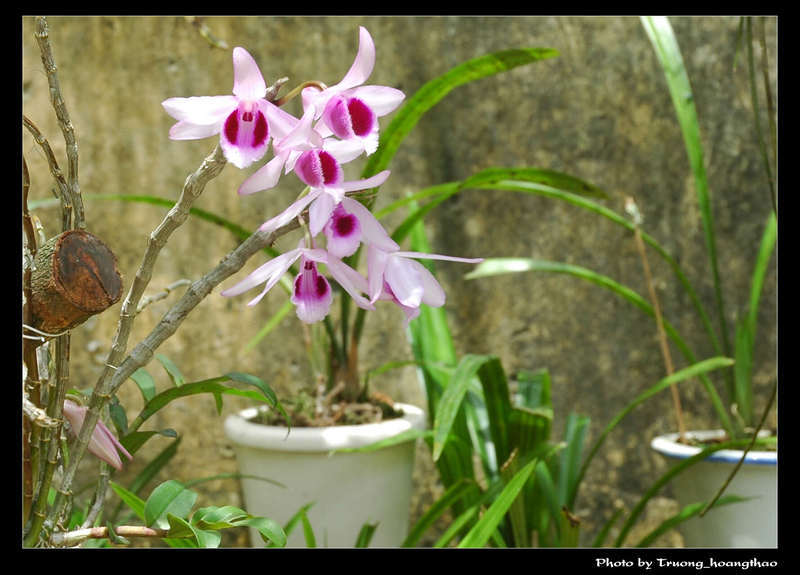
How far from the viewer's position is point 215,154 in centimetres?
34

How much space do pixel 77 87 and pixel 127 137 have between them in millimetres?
111

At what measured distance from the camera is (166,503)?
0.40 metres

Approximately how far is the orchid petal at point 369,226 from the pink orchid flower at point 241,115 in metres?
0.05

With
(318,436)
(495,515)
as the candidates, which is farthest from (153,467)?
(495,515)

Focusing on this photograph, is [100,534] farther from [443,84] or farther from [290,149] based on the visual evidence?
[443,84]

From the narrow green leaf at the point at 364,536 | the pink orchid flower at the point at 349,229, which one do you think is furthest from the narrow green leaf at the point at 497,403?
the pink orchid flower at the point at 349,229

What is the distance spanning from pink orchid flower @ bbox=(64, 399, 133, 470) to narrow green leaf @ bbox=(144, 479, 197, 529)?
0.09ft

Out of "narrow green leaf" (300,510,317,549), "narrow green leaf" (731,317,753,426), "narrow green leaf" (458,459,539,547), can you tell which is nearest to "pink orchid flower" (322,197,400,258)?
"narrow green leaf" (458,459,539,547)

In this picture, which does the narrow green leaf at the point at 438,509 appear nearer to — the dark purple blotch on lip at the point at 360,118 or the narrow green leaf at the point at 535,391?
the narrow green leaf at the point at 535,391

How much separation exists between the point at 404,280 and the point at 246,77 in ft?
0.39

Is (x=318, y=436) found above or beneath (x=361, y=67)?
beneath
